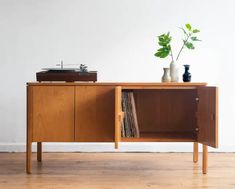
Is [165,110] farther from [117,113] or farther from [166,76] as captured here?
[117,113]

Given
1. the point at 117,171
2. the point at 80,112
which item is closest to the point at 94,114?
A: the point at 80,112

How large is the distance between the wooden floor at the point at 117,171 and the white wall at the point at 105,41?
26 centimetres

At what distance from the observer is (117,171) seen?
8.61 feet

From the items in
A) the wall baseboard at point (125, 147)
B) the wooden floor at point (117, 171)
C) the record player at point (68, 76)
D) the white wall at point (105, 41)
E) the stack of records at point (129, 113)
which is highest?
the white wall at point (105, 41)

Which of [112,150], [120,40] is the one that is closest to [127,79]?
[120,40]

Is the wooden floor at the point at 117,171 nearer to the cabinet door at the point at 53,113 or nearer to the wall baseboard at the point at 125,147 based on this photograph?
the wall baseboard at the point at 125,147

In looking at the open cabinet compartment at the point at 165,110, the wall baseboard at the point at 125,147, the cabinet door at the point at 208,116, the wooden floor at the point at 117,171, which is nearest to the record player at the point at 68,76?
the open cabinet compartment at the point at 165,110

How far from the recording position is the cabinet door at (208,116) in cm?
238

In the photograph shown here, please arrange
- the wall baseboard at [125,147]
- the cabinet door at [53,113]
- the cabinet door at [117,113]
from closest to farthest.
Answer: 1. the cabinet door at [117,113]
2. the cabinet door at [53,113]
3. the wall baseboard at [125,147]

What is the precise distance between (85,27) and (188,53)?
78 cm

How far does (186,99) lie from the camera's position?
2.93m

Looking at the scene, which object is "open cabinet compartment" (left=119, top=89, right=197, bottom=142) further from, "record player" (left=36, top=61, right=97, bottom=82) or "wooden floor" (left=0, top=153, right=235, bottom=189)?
"record player" (left=36, top=61, right=97, bottom=82)

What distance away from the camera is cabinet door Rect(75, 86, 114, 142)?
2582 mm

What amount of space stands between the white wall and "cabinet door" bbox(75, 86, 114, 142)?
2.48ft
